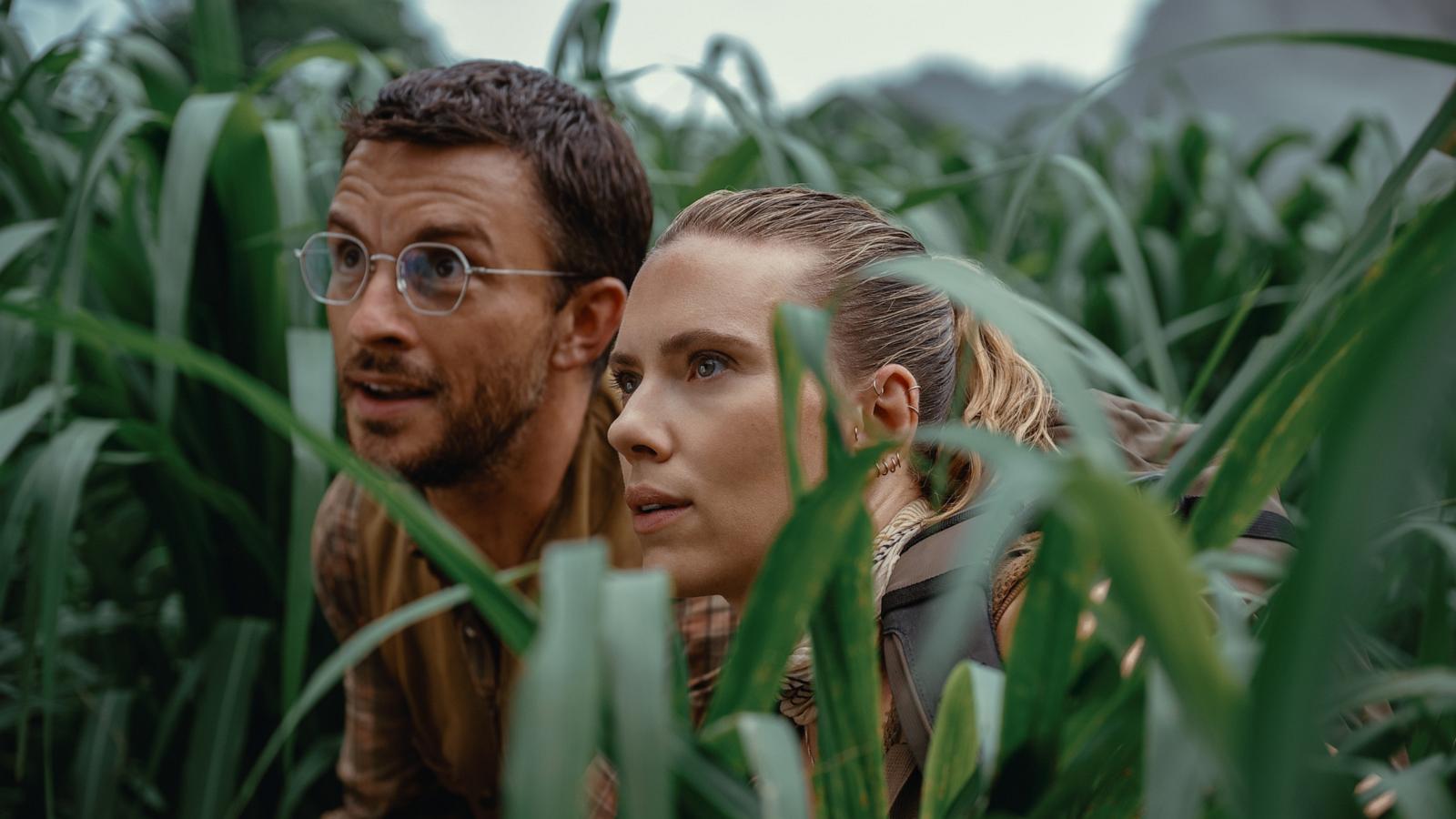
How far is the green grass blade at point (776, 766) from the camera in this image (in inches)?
19.4

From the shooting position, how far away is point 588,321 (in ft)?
4.50

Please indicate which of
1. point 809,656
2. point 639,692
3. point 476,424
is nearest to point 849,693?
point 639,692

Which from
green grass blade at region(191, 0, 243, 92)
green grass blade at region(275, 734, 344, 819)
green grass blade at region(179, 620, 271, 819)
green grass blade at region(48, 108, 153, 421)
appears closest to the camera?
green grass blade at region(48, 108, 153, 421)

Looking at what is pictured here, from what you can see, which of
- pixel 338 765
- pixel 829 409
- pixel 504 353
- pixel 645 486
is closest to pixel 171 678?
pixel 338 765

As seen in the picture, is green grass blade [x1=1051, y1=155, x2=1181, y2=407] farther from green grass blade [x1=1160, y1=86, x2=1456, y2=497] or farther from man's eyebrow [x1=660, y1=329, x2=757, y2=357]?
green grass blade [x1=1160, y1=86, x2=1456, y2=497]

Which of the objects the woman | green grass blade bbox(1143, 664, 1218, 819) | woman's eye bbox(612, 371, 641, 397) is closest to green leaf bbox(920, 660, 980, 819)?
green grass blade bbox(1143, 664, 1218, 819)

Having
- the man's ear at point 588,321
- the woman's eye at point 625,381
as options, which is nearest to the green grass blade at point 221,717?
the man's ear at point 588,321

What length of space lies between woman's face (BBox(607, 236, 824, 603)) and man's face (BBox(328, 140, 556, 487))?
38 centimetres

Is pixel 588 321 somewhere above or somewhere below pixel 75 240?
below

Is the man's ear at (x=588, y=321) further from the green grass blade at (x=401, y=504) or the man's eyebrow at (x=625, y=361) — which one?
the green grass blade at (x=401, y=504)

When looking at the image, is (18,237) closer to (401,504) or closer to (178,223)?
(178,223)

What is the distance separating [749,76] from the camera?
1.83 metres

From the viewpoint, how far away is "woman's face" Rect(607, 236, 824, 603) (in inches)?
37.1

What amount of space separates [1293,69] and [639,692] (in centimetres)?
895
